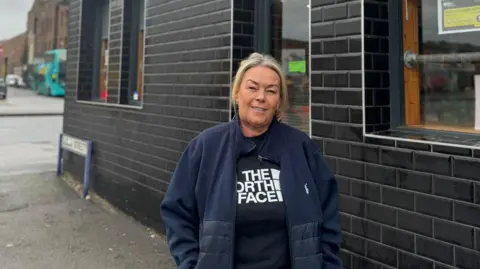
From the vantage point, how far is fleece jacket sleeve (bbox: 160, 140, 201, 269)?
1.86m

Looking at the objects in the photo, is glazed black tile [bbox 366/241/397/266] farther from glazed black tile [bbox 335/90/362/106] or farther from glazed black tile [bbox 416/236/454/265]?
glazed black tile [bbox 335/90/362/106]

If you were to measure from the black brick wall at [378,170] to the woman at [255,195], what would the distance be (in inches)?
38.7

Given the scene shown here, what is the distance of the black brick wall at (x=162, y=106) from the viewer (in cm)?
460

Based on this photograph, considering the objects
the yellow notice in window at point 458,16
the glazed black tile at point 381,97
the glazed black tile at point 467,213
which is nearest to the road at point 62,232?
the glazed black tile at point 381,97

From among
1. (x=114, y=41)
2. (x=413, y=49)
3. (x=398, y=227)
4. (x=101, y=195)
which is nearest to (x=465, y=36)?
(x=413, y=49)

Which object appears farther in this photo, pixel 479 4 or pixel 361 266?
pixel 361 266

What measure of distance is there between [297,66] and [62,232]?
3410mm

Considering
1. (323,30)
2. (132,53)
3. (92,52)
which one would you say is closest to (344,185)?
(323,30)

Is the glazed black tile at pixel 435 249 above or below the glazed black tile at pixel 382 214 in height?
below

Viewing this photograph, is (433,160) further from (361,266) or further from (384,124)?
(361,266)

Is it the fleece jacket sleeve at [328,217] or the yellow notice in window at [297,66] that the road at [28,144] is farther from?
the fleece jacket sleeve at [328,217]

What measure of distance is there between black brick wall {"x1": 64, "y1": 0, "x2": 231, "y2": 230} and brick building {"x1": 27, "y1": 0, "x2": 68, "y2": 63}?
177 ft

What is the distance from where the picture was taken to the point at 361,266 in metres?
3.08

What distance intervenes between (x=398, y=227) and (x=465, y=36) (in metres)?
1.24
